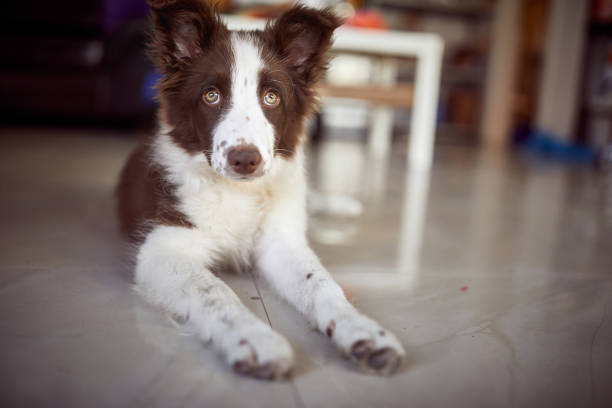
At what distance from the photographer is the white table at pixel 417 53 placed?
521cm

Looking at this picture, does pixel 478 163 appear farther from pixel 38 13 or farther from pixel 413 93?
pixel 38 13

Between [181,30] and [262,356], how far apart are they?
4.18ft

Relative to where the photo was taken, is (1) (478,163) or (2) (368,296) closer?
(2) (368,296)

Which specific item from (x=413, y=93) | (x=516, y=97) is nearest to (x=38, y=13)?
(x=413, y=93)

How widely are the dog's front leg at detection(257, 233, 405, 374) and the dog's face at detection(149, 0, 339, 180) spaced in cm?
36

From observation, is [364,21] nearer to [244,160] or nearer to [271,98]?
[271,98]

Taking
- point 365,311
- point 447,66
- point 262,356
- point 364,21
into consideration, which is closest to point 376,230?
point 365,311

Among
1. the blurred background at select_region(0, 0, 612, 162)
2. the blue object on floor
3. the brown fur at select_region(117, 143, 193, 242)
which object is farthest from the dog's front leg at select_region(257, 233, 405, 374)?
the blue object on floor

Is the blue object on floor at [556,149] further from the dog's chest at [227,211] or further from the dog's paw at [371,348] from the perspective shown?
the dog's paw at [371,348]

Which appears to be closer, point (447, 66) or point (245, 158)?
point (245, 158)

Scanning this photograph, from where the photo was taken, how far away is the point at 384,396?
1.25 m

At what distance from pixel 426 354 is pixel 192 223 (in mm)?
967

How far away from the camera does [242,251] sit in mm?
2062

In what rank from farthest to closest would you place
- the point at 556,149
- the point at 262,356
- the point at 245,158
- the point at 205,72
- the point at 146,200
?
the point at 556,149, the point at 146,200, the point at 205,72, the point at 245,158, the point at 262,356
